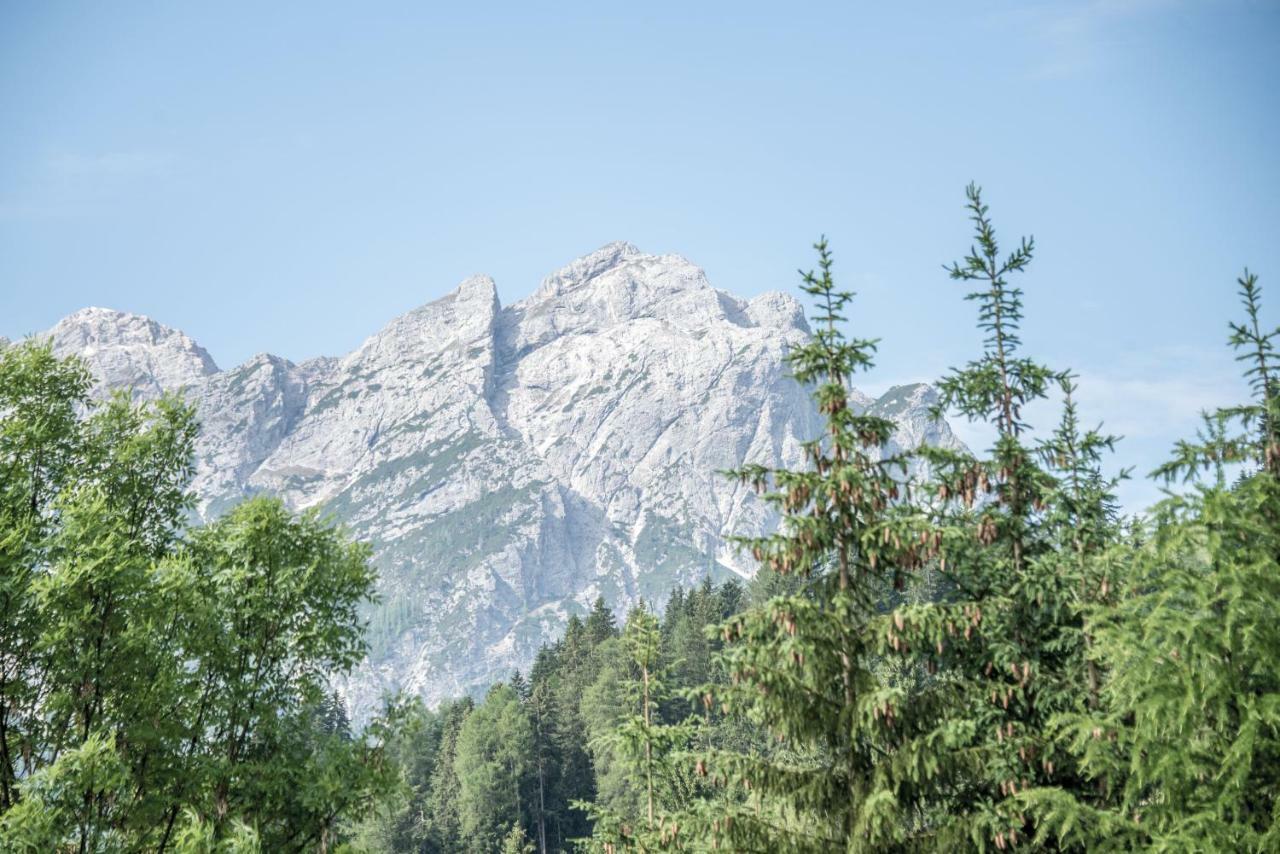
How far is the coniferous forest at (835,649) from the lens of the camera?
39.4 ft

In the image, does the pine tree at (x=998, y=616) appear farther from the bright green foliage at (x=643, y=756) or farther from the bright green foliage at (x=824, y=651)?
the bright green foliage at (x=643, y=756)

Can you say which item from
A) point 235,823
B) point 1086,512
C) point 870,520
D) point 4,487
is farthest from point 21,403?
point 1086,512

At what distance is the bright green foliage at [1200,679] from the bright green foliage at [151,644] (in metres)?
12.0

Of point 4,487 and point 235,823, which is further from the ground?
point 4,487

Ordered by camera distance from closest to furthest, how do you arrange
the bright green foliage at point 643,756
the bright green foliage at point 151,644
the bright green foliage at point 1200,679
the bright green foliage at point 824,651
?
the bright green foliage at point 1200,679 < the bright green foliage at point 824,651 < the bright green foliage at point 151,644 < the bright green foliage at point 643,756

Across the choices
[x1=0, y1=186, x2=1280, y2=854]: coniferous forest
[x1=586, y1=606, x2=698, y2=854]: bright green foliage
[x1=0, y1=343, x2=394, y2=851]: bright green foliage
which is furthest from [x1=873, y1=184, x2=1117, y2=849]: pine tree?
[x1=0, y1=343, x2=394, y2=851]: bright green foliage

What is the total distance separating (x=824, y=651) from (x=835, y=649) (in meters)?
0.26

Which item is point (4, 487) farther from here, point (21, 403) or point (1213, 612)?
point (1213, 612)

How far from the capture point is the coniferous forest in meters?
12.0

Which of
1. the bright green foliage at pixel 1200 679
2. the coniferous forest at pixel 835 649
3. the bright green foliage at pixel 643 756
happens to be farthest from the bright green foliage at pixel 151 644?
the bright green foliage at pixel 1200 679

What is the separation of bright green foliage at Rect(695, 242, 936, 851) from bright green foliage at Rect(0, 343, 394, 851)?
7293 millimetres

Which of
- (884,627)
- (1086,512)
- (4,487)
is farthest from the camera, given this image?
(4,487)

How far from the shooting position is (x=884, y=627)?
1342cm

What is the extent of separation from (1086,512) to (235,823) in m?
14.1
